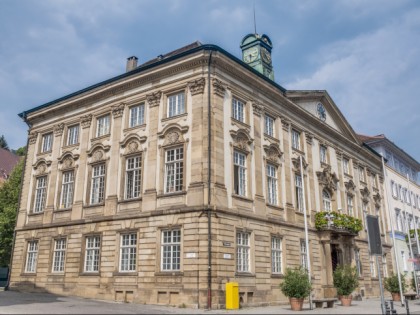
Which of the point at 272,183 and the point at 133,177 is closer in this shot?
the point at 133,177

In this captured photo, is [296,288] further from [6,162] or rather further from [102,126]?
[6,162]

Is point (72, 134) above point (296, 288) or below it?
above

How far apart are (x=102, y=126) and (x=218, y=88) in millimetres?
9190

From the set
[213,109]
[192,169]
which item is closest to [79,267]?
[192,169]

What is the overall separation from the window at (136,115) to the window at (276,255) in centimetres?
1088

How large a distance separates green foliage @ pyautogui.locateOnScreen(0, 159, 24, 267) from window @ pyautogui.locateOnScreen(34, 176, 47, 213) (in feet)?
35.0

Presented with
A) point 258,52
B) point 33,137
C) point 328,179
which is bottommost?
point 328,179

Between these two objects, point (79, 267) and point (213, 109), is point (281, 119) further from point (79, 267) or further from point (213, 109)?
point (79, 267)

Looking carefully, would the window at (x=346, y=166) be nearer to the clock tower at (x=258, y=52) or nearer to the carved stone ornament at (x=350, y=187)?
the carved stone ornament at (x=350, y=187)

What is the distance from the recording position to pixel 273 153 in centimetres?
2745

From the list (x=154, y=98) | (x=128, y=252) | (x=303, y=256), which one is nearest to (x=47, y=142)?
(x=154, y=98)

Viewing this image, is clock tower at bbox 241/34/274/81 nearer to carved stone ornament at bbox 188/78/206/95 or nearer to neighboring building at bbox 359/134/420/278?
carved stone ornament at bbox 188/78/206/95

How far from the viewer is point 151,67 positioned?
2614 centimetres

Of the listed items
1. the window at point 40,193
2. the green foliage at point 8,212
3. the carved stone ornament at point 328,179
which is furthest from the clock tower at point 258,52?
the green foliage at point 8,212
